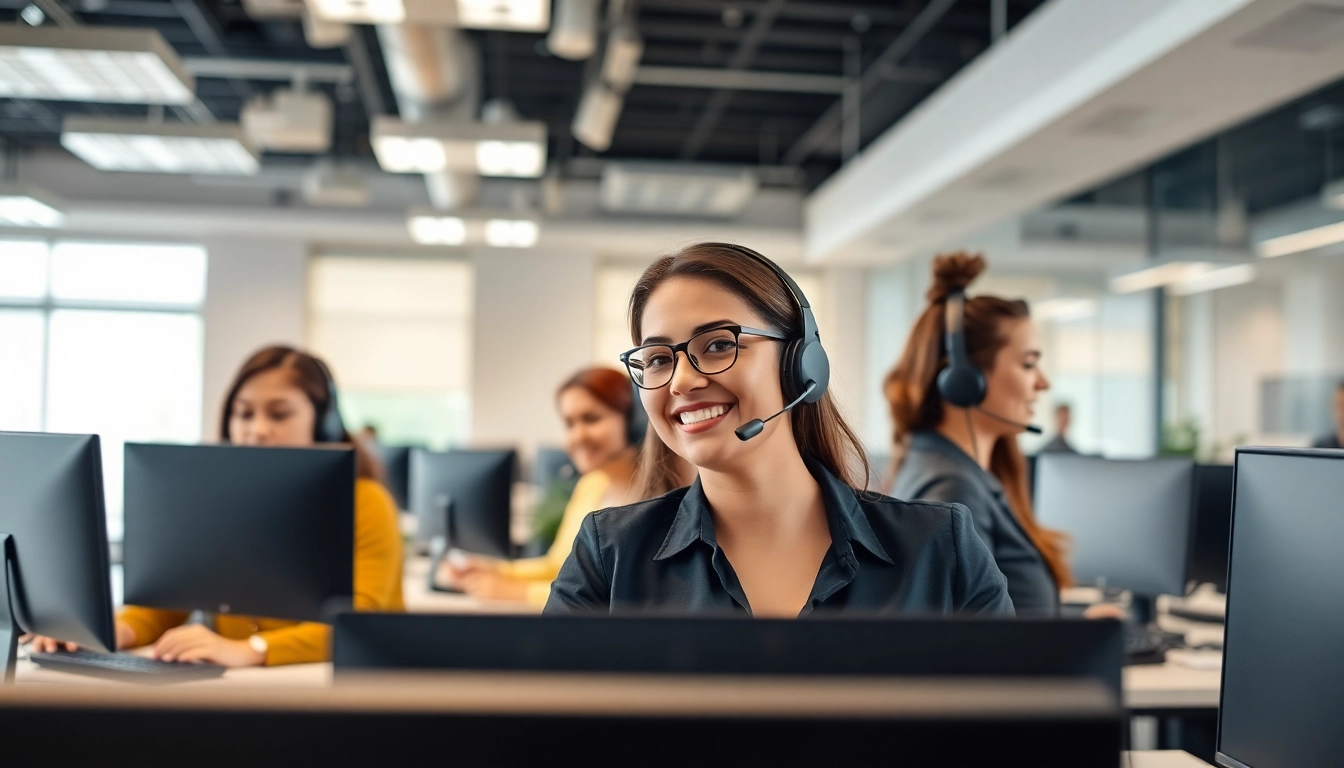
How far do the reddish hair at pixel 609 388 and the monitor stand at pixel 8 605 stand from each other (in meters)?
1.92

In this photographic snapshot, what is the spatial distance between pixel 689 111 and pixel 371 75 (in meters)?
2.35

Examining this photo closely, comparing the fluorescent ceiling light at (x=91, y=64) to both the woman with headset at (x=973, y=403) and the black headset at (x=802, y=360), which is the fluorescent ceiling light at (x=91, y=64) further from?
the black headset at (x=802, y=360)

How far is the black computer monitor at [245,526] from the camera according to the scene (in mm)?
2074

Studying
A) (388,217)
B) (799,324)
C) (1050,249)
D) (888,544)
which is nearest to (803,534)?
(888,544)

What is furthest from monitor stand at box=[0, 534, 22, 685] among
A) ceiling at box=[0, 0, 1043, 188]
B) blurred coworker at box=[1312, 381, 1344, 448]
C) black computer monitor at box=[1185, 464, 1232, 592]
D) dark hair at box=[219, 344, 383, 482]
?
blurred coworker at box=[1312, 381, 1344, 448]

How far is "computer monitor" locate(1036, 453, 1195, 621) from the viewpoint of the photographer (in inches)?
103

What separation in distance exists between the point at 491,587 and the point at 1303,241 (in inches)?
181

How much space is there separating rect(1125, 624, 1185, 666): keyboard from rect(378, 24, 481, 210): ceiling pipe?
12.4ft

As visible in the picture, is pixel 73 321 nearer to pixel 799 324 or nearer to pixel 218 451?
pixel 218 451

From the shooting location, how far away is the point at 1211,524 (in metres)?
2.87

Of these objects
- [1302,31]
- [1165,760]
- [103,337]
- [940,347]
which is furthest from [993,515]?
[103,337]

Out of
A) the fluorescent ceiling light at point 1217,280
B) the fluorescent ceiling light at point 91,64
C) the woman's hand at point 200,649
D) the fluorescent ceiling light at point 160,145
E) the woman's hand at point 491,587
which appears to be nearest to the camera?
the woman's hand at point 200,649

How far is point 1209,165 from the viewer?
20.6ft

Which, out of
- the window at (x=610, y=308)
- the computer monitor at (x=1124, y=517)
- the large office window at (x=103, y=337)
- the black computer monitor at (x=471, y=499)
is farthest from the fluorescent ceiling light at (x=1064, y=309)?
the large office window at (x=103, y=337)
